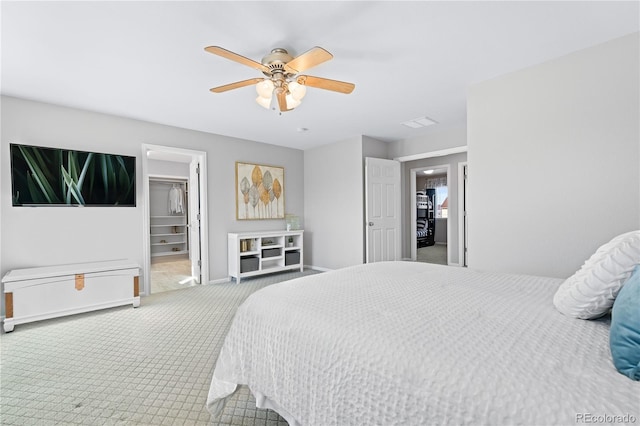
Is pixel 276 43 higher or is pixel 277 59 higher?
pixel 276 43

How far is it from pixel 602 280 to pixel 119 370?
2.83 metres

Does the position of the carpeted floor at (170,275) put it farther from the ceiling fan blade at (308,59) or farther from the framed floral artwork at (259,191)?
the ceiling fan blade at (308,59)

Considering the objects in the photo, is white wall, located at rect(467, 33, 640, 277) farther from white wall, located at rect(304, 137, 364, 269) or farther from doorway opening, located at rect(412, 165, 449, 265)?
doorway opening, located at rect(412, 165, 449, 265)

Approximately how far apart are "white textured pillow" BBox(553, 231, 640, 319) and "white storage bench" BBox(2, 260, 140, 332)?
153 inches

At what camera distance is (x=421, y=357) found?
2.88 feet

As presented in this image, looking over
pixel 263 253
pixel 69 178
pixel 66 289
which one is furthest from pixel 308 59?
pixel 263 253

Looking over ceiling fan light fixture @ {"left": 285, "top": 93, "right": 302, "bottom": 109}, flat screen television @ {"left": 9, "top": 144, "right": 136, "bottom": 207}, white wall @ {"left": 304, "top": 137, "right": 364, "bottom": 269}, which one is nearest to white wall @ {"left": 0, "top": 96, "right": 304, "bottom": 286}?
flat screen television @ {"left": 9, "top": 144, "right": 136, "bottom": 207}

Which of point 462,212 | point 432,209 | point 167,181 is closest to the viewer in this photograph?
point 462,212

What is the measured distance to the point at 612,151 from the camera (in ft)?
7.05

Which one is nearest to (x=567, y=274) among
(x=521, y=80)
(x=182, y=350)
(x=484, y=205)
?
(x=484, y=205)

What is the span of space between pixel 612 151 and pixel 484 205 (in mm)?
961

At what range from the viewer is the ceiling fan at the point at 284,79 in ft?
6.34

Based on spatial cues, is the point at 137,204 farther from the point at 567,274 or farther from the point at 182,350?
the point at 567,274

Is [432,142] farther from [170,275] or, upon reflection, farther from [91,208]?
[170,275]
